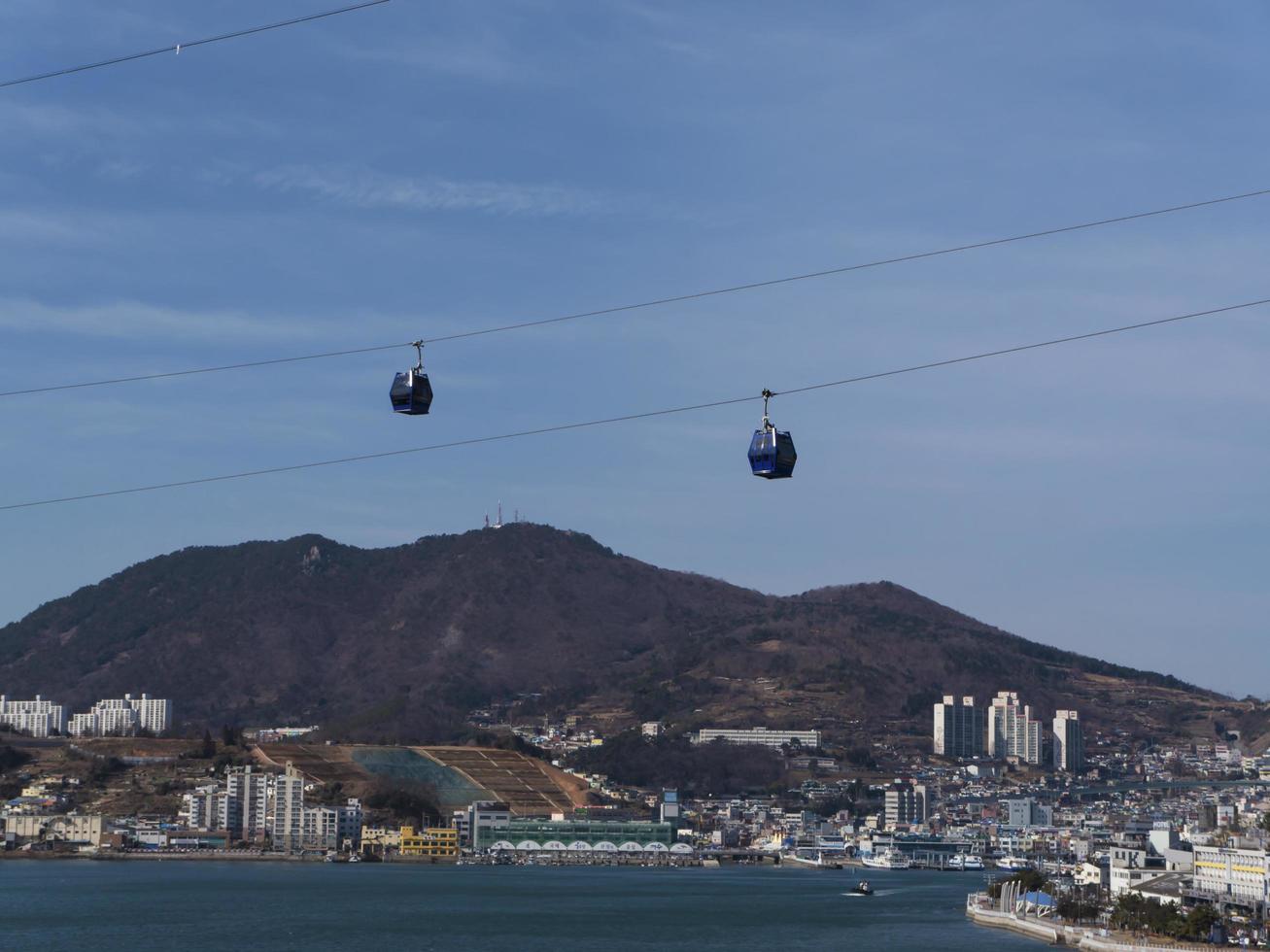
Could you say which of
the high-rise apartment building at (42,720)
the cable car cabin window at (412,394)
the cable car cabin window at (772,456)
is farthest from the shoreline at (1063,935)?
the high-rise apartment building at (42,720)

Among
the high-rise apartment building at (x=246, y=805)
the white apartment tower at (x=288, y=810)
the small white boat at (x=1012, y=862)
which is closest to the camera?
the small white boat at (x=1012, y=862)

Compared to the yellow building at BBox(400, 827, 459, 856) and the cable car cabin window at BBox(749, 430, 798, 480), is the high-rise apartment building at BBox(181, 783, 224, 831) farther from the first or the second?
the cable car cabin window at BBox(749, 430, 798, 480)

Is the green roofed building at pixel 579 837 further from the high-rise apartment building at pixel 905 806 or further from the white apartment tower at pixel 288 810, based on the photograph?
the high-rise apartment building at pixel 905 806

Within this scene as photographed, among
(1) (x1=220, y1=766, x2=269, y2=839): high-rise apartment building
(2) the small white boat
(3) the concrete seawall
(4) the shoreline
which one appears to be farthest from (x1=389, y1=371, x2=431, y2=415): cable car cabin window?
(1) (x1=220, y1=766, x2=269, y2=839): high-rise apartment building

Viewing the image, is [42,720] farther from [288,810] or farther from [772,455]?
[772,455]

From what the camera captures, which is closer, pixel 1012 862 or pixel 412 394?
pixel 412 394

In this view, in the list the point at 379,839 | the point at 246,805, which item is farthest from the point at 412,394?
the point at 246,805
